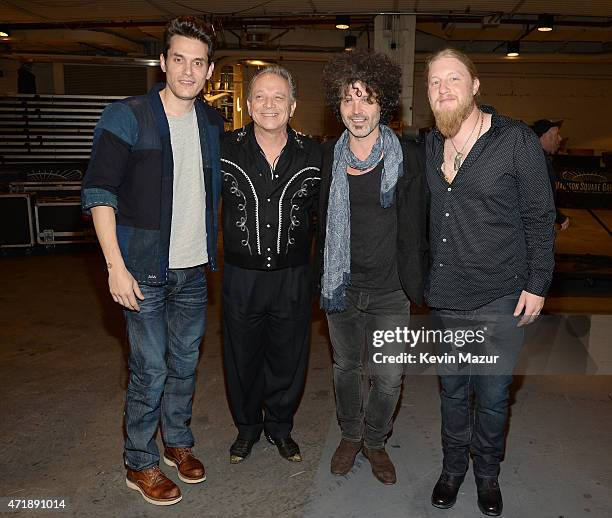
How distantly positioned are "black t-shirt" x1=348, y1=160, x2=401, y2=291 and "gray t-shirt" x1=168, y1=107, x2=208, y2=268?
22.4 inches

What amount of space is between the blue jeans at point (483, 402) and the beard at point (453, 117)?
606 mm

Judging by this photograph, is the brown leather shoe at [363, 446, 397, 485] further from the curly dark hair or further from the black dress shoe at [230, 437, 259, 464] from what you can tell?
the curly dark hair

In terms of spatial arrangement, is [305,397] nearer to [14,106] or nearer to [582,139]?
[14,106]

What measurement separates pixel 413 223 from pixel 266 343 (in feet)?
2.71

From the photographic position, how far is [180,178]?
2.17 m

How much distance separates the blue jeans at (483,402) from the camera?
2.11m

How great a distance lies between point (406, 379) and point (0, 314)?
3302 mm

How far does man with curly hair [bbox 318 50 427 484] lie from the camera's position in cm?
219

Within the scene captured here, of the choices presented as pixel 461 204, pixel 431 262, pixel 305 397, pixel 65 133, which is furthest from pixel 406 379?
pixel 65 133

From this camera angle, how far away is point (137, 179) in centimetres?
207

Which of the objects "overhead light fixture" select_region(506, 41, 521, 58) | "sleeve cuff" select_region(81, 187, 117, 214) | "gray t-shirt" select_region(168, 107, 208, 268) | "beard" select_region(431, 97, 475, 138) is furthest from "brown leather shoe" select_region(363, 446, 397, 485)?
"overhead light fixture" select_region(506, 41, 521, 58)

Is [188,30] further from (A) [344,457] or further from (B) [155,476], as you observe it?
(A) [344,457]

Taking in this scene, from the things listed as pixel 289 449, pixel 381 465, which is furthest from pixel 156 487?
pixel 381 465

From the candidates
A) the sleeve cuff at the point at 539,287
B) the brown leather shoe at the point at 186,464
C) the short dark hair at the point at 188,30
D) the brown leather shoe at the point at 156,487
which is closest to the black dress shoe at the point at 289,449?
the brown leather shoe at the point at 186,464
